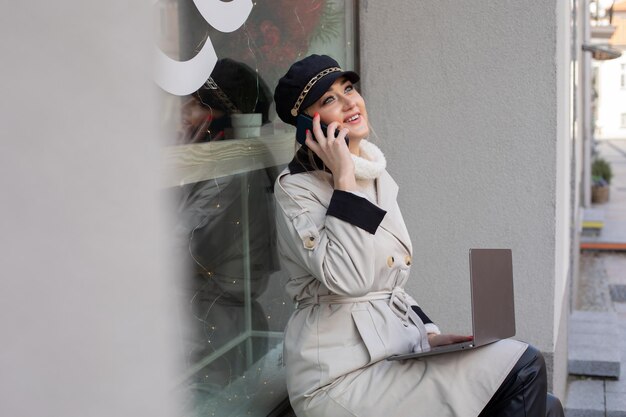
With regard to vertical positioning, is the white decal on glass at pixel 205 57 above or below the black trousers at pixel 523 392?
above

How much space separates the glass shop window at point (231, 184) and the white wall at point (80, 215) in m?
1.21

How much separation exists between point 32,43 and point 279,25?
8.15ft

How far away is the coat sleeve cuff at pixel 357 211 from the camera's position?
232cm

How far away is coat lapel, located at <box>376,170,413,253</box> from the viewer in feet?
8.62

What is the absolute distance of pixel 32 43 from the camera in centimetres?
70

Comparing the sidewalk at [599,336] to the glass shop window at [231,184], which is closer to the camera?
the glass shop window at [231,184]

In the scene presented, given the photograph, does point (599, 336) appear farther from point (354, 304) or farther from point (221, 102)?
point (221, 102)

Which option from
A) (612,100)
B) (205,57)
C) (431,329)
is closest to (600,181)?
(431,329)

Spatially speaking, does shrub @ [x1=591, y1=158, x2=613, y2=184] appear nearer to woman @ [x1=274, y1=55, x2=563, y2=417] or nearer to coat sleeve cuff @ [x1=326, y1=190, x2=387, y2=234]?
woman @ [x1=274, y1=55, x2=563, y2=417]

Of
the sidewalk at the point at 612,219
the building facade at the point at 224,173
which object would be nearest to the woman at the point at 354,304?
the building facade at the point at 224,173

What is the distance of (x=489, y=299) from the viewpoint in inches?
87.5

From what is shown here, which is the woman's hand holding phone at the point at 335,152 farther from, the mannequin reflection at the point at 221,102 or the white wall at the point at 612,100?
the white wall at the point at 612,100

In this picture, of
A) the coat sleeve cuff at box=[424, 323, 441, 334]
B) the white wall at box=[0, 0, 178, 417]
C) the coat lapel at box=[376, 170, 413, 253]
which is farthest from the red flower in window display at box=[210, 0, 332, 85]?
the white wall at box=[0, 0, 178, 417]

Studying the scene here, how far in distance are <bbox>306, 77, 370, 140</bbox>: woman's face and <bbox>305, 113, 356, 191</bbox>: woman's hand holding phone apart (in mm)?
55
